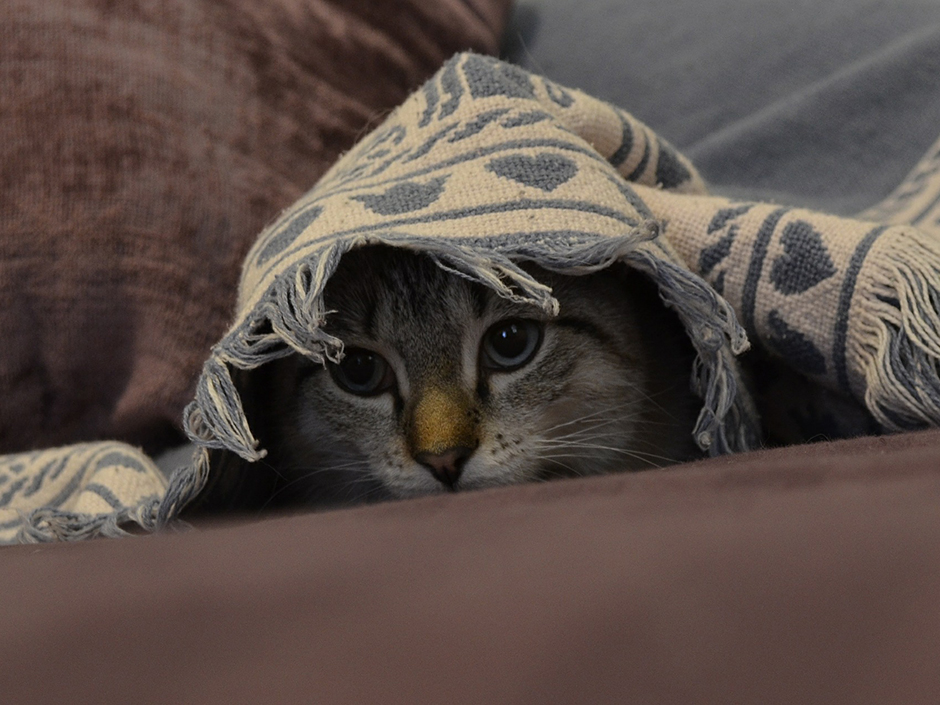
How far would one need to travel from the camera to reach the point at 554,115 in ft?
3.02

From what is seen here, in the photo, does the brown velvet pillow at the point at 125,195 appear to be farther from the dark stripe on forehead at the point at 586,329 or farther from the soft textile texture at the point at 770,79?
the soft textile texture at the point at 770,79

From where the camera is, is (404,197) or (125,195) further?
(125,195)

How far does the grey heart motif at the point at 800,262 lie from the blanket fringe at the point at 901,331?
0.15 feet

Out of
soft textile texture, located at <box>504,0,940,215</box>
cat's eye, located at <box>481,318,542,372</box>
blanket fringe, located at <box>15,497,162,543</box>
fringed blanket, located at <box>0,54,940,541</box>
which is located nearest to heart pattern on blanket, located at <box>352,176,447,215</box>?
fringed blanket, located at <box>0,54,940,541</box>

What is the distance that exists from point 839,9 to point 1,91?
4.82 feet

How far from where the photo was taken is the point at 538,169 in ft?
2.64

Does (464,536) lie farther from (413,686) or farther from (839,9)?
(839,9)

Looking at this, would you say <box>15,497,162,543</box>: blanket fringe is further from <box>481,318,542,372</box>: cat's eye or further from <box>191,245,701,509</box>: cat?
<box>481,318,542,372</box>: cat's eye

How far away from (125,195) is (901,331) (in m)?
1.01

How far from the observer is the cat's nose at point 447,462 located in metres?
0.79

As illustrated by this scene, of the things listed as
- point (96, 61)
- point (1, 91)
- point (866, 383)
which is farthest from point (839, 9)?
point (1, 91)

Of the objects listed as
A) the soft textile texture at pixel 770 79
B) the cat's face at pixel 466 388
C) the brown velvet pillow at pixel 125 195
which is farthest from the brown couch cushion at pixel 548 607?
the soft textile texture at pixel 770 79

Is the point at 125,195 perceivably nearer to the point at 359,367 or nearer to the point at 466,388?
the point at 359,367

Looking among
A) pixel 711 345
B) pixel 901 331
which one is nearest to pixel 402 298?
pixel 711 345
